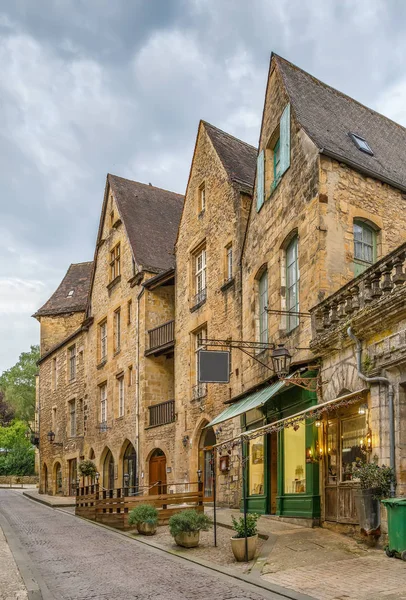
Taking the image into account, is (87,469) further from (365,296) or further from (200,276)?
(365,296)

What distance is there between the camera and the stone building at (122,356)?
83.4ft

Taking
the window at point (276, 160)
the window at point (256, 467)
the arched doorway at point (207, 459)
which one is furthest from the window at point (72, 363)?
the window at point (276, 160)

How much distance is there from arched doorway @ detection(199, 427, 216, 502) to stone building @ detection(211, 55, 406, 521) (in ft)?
8.61

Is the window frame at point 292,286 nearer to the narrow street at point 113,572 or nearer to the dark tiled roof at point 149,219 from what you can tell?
the narrow street at point 113,572

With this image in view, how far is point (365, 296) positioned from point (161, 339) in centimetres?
1408

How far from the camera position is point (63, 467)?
114 feet

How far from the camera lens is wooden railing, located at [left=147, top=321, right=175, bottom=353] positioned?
24.1m

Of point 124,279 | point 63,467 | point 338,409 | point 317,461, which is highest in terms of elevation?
point 124,279

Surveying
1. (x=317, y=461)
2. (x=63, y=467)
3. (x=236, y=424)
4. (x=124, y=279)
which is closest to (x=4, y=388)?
(x=63, y=467)

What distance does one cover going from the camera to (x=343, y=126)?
662 inches

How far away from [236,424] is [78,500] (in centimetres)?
596

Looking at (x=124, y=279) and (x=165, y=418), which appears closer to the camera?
(x=165, y=418)

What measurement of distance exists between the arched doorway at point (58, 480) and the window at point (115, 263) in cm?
1138

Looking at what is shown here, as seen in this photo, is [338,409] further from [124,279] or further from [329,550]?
[124,279]
